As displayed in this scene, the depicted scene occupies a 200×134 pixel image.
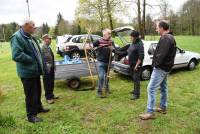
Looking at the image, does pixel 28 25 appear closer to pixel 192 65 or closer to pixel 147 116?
pixel 147 116

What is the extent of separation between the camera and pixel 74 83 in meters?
9.71

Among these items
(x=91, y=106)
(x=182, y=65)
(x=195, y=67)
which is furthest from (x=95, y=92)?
(x=195, y=67)

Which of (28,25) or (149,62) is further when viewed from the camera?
(149,62)

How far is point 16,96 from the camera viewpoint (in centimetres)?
905

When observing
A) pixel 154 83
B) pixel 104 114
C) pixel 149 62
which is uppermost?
pixel 154 83

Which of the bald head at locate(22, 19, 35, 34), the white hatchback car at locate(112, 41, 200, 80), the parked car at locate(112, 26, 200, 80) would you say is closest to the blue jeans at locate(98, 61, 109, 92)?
the parked car at locate(112, 26, 200, 80)

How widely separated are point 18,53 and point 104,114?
248 centimetres

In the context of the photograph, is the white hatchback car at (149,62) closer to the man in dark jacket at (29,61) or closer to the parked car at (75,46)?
the man in dark jacket at (29,61)

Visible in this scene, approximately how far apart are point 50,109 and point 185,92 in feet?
13.5

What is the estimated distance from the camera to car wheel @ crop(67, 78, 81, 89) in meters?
9.67

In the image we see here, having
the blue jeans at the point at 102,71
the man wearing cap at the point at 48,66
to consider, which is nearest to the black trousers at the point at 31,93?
the man wearing cap at the point at 48,66

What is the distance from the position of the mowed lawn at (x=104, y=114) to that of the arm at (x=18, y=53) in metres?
1.43

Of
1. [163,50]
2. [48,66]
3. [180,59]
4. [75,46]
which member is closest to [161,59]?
[163,50]

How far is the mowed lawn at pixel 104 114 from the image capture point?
6.00 m
